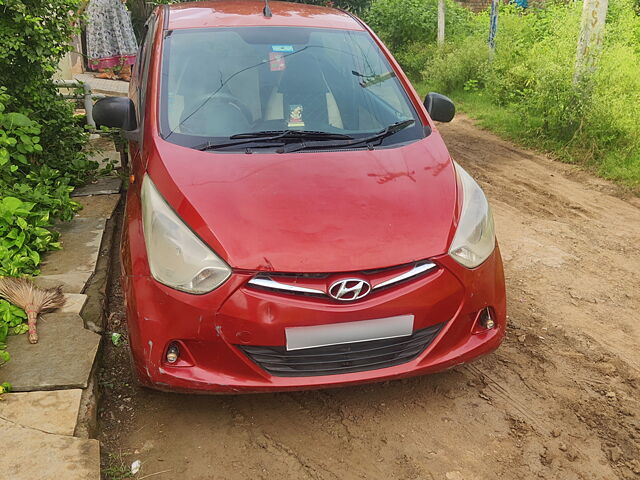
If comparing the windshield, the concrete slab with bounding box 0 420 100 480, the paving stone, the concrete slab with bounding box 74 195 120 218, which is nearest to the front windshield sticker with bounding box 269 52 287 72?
the windshield

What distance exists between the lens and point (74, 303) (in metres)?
3.39

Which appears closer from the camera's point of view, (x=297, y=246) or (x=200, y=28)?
(x=297, y=246)

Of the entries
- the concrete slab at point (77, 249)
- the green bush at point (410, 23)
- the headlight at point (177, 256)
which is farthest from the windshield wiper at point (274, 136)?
the green bush at point (410, 23)

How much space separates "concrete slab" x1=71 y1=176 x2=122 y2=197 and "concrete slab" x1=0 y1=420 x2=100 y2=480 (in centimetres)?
309

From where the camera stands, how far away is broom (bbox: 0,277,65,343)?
308 centimetres

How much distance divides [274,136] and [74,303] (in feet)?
4.65

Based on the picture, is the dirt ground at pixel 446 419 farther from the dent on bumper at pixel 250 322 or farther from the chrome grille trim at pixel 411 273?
the chrome grille trim at pixel 411 273

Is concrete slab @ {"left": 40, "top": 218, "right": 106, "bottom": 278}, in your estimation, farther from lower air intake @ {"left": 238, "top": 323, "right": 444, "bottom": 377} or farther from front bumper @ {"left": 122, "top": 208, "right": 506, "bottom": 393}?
lower air intake @ {"left": 238, "top": 323, "right": 444, "bottom": 377}

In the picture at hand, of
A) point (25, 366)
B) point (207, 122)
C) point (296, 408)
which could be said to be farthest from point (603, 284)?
point (25, 366)

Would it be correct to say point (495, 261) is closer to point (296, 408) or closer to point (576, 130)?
point (296, 408)

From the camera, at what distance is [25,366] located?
9.17 ft

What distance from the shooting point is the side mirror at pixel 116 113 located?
350 centimetres

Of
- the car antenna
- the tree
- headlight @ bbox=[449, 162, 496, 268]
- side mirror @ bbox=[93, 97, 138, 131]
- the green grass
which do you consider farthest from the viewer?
the tree

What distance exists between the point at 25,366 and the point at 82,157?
3329mm
